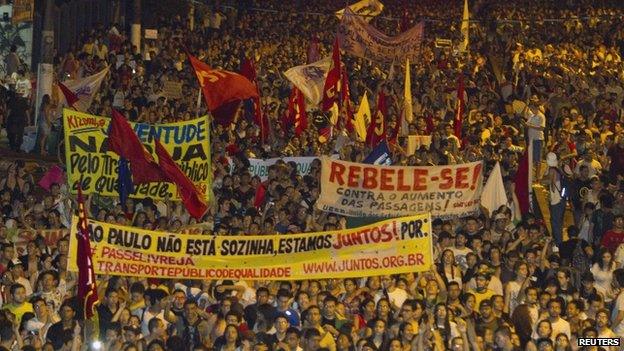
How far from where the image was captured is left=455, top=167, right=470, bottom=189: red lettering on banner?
19375 mm

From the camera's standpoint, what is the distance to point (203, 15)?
38219 mm

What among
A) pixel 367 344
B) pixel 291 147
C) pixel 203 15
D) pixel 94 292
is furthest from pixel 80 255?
pixel 203 15

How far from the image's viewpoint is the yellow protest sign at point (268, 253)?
16.1 meters

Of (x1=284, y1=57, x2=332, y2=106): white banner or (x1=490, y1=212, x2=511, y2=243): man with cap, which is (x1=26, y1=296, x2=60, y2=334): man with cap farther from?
(x1=284, y1=57, x2=332, y2=106): white banner

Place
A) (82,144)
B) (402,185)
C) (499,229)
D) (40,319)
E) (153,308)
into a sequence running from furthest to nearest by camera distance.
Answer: (402,185) → (82,144) → (499,229) → (153,308) → (40,319)

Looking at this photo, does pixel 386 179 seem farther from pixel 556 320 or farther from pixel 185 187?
pixel 556 320

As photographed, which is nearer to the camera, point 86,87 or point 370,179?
point 370,179

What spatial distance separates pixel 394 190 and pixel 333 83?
15.9ft

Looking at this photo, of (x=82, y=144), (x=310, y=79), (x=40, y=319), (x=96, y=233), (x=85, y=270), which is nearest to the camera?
(x=40, y=319)

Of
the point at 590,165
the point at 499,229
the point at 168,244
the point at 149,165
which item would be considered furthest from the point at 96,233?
the point at 590,165

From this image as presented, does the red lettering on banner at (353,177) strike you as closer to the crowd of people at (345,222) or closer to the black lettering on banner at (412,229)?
the crowd of people at (345,222)

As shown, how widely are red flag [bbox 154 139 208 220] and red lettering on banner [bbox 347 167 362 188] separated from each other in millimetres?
1646

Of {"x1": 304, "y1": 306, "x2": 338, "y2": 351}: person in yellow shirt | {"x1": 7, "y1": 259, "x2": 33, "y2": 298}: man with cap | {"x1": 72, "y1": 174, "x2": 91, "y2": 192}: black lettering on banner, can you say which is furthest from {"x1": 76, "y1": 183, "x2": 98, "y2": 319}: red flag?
{"x1": 72, "y1": 174, "x2": 91, "y2": 192}: black lettering on banner

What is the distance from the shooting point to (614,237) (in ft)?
59.5
